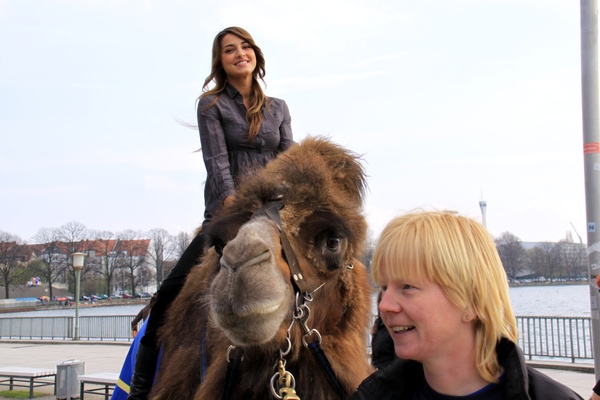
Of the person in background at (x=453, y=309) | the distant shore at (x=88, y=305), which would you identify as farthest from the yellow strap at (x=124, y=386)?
the distant shore at (x=88, y=305)

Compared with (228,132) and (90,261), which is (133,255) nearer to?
(90,261)

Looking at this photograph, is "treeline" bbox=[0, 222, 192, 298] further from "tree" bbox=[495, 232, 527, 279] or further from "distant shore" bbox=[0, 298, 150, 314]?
"tree" bbox=[495, 232, 527, 279]

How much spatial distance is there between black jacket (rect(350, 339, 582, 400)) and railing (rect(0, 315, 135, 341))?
73.7 ft

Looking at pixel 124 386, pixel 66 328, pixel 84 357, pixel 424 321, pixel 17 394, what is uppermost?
pixel 424 321

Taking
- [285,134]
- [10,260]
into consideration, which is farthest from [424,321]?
[10,260]

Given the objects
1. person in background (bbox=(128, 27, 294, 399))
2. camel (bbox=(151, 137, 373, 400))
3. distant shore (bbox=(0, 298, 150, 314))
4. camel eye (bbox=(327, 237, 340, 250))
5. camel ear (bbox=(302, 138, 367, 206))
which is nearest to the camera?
camel (bbox=(151, 137, 373, 400))

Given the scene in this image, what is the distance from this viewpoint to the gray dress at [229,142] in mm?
4121

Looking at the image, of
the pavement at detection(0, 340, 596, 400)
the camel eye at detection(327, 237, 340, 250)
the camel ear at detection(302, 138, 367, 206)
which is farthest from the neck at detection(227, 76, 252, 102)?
the pavement at detection(0, 340, 596, 400)

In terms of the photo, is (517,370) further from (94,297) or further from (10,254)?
(10,254)

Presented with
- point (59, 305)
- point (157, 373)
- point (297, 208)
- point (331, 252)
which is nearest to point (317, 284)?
point (331, 252)

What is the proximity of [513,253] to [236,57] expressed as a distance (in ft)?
182

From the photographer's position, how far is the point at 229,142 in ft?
14.1

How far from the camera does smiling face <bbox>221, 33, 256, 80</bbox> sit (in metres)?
4.42

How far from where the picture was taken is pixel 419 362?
100 inches
